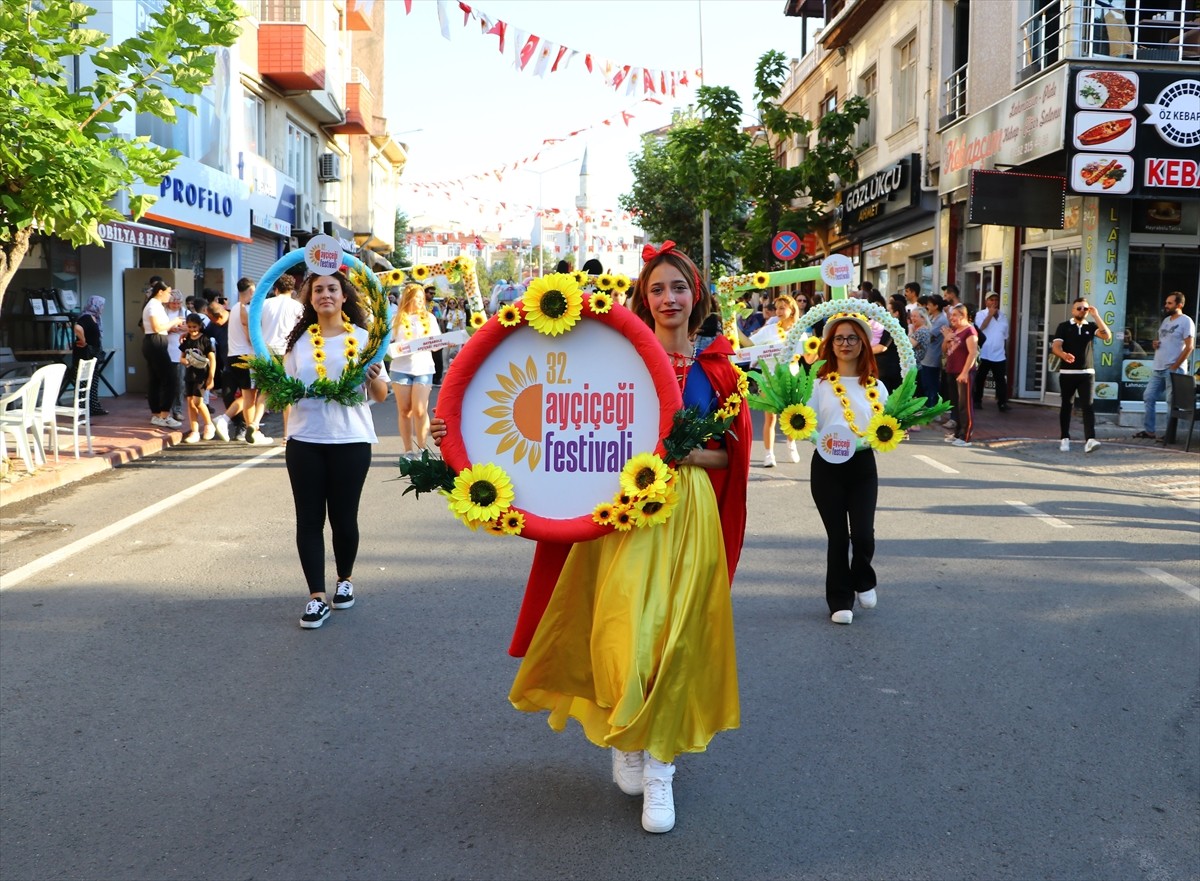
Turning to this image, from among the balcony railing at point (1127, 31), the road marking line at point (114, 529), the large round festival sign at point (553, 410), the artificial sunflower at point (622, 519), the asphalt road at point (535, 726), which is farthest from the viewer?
the balcony railing at point (1127, 31)

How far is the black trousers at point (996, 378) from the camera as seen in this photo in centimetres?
1911

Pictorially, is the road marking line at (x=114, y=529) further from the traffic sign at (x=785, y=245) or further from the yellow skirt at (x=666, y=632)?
the traffic sign at (x=785, y=245)

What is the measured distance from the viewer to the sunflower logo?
384 cm

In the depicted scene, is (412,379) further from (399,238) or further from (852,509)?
(399,238)

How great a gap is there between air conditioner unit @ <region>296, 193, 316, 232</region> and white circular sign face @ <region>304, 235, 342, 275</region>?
2833 cm

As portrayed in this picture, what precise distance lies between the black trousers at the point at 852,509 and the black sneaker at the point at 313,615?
2.63 meters

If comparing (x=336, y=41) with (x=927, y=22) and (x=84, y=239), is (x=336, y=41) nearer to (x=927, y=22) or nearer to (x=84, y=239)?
(x=927, y=22)

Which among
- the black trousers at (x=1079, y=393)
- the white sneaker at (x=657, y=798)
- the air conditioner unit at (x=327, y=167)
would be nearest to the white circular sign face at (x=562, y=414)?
the white sneaker at (x=657, y=798)

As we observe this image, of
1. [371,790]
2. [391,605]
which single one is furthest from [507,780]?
[391,605]

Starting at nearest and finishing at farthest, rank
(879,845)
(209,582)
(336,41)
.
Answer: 1. (879,845)
2. (209,582)
3. (336,41)

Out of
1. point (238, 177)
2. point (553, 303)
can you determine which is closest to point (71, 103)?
point (553, 303)

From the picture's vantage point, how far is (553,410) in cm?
385

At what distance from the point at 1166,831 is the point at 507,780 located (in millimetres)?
2094

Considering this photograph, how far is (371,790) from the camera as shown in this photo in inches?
157
